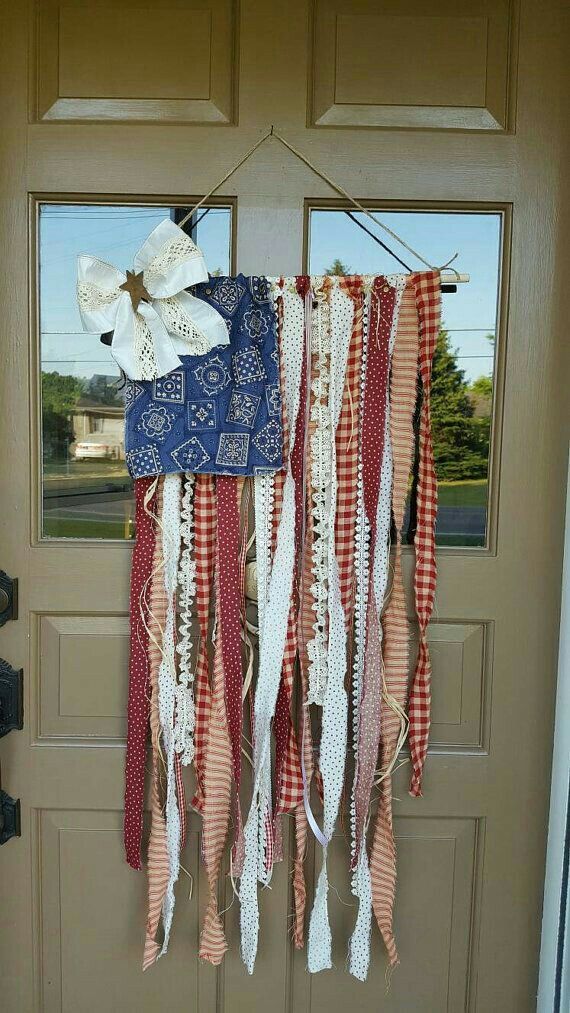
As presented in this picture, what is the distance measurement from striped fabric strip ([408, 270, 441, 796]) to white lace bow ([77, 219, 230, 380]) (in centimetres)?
33

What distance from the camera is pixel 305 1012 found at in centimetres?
127

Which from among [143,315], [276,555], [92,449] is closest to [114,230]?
[143,315]

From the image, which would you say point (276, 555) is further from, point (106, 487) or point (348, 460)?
point (106, 487)

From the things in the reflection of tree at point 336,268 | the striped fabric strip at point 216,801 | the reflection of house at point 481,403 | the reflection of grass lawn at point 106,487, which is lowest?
the striped fabric strip at point 216,801

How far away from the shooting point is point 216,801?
1.14 m

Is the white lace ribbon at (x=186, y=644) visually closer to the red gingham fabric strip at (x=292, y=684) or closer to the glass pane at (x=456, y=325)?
the red gingham fabric strip at (x=292, y=684)

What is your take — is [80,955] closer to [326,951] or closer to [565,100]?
[326,951]

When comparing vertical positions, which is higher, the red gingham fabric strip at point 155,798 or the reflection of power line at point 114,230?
the reflection of power line at point 114,230

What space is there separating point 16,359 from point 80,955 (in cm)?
113

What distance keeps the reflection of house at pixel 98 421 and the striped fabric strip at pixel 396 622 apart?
0.50m

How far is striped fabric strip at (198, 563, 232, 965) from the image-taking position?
44.6 inches

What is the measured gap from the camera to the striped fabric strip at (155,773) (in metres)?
1.14

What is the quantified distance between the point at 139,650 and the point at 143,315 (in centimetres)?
56

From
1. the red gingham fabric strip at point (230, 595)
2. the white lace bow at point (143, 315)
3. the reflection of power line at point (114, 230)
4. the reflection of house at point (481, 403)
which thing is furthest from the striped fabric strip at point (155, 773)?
the reflection of house at point (481, 403)
